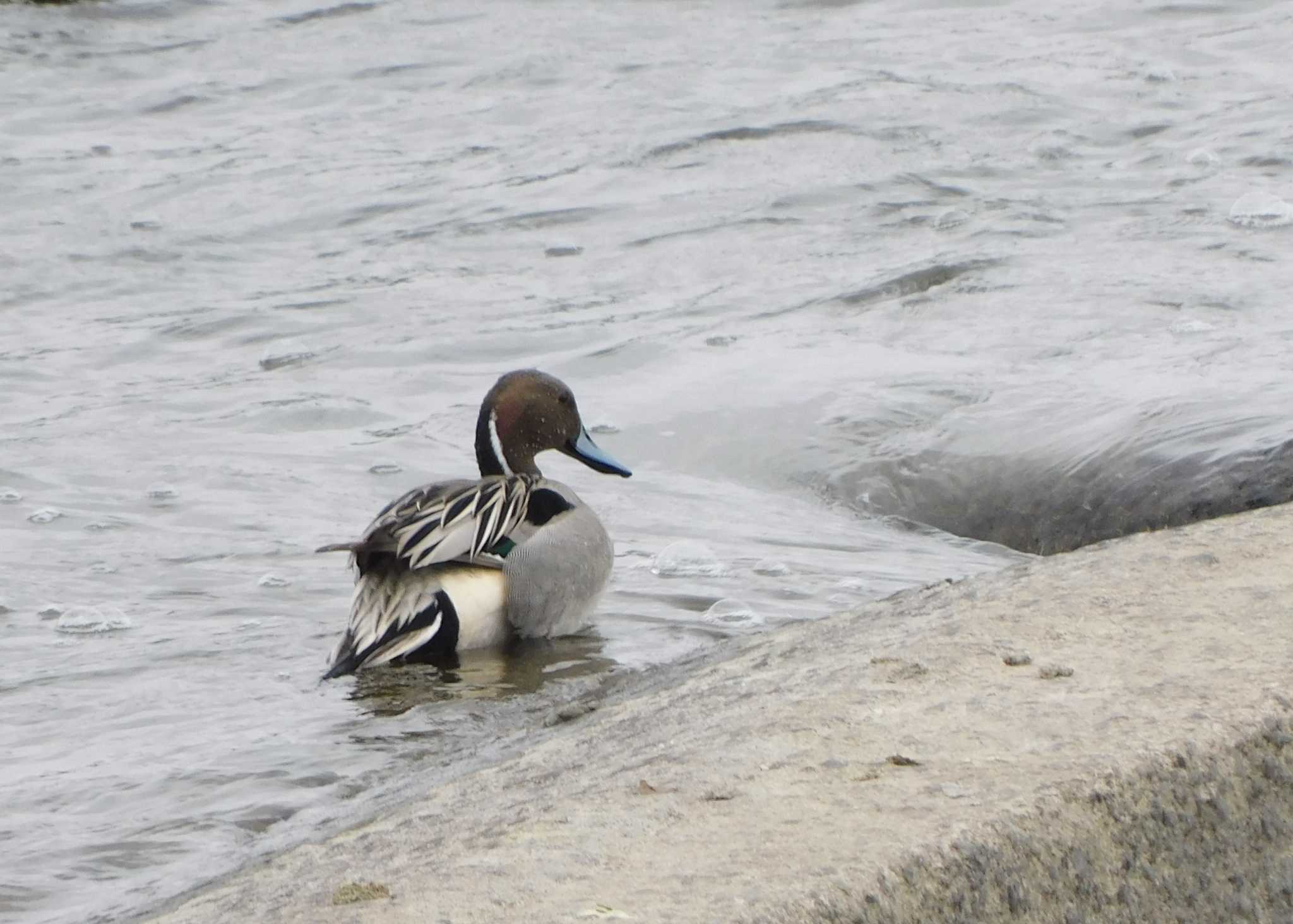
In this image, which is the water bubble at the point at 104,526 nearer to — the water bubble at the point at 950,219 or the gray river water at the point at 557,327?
the gray river water at the point at 557,327

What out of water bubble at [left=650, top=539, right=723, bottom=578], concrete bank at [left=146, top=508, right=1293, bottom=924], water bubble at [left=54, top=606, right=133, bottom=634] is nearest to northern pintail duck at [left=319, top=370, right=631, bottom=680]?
water bubble at [left=650, top=539, right=723, bottom=578]

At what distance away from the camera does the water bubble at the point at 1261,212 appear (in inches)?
345

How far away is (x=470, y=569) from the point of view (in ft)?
17.7

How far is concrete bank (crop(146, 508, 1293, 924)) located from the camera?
2.28 meters

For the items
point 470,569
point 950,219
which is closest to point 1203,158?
point 950,219

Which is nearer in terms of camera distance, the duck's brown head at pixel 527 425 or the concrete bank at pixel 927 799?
the concrete bank at pixel 927 799

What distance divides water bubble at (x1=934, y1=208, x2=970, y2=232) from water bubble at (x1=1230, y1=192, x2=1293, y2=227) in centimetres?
122

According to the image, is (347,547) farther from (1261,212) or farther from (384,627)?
(1261,212)

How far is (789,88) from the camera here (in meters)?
12.4

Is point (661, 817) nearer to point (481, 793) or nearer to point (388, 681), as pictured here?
point (481, 793)

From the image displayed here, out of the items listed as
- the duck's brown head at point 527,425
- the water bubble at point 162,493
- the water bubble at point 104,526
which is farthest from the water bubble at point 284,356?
the duck's brown head at point 527,425


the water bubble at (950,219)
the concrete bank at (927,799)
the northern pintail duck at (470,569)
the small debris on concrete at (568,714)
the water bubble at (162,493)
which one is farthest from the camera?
the water bubble at (950,219)

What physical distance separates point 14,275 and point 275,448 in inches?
139

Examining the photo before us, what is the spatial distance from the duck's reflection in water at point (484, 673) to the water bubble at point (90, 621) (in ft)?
2.34
